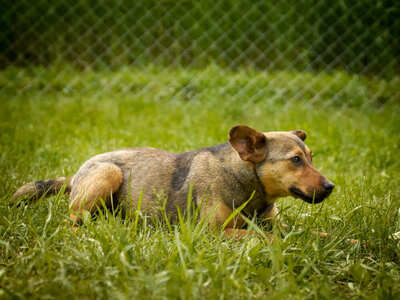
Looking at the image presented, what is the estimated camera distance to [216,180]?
Result: 9.39 feet

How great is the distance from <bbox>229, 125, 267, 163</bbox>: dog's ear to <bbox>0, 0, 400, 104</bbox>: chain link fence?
5.00 meters

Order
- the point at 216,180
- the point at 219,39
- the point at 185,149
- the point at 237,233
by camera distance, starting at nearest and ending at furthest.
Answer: the point at 237,233
the point at 216,180
the point at 185,149
the point at 219,39

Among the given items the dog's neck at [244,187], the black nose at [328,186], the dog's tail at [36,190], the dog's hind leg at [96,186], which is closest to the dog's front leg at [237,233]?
the dog's neck at [244,187]

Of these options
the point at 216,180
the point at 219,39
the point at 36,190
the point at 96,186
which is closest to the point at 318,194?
the point at 216,180

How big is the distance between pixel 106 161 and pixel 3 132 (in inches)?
117

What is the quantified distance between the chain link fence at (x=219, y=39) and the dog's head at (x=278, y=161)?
16.4 ft

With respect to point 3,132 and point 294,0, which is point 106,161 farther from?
point 294,0

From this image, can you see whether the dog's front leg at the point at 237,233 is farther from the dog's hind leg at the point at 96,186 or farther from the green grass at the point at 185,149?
the dog's hind leg at the point at 96,186

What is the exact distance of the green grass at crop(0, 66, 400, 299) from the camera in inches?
76.5

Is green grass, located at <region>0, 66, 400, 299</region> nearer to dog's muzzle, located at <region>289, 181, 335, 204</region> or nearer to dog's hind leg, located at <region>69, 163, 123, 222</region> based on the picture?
dog's muzzle, located at <region>289, 181, 335, 204</region>

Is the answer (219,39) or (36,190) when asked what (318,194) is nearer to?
(36,190)

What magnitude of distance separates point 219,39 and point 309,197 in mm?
5885

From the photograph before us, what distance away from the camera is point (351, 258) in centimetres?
236

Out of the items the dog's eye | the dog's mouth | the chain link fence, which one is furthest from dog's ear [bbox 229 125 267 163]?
the chain link fence
